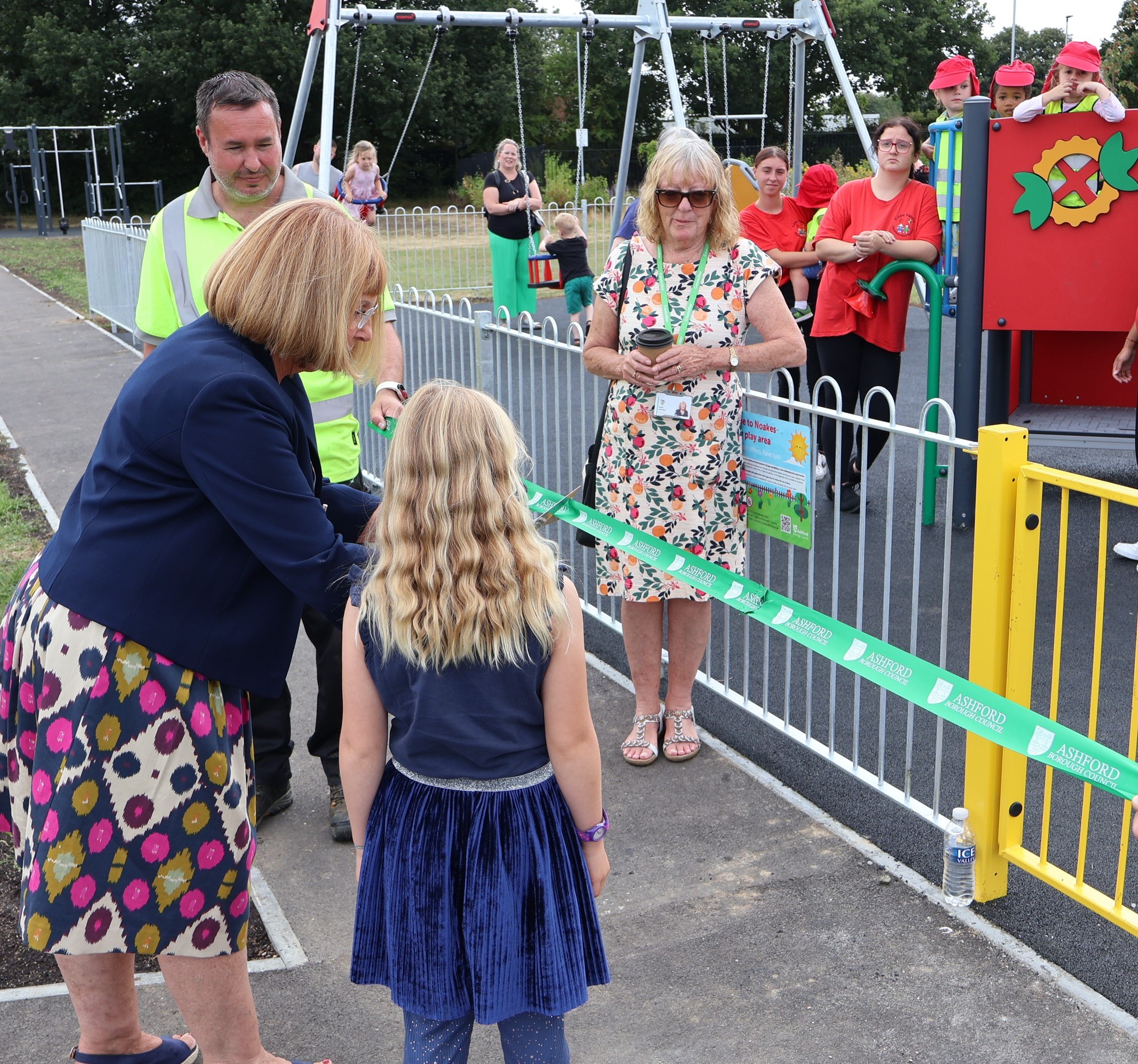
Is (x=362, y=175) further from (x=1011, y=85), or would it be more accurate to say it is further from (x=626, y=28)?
(x=1011, y=85)

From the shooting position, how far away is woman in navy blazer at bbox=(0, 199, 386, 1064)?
2.16 m

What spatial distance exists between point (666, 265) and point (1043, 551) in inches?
110

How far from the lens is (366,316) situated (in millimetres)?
2305

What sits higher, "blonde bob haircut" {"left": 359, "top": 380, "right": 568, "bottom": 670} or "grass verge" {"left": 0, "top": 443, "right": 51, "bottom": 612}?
"blonde bob haircut" {"left": 359, "top": 380, "right": 568, "bottom": 670}

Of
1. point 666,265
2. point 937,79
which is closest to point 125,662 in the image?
point 666,265

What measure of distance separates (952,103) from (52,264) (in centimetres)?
1997

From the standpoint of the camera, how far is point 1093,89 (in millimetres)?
6113

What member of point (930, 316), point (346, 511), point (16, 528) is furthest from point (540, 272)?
point (346, 511)

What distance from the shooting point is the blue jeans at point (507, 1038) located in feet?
7.17

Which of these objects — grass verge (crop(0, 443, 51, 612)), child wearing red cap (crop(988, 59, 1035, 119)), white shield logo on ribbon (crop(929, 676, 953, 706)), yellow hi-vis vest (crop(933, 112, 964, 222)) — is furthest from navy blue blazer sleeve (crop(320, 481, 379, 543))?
child wearing red cap (crop(988, 59, 1035, 119))

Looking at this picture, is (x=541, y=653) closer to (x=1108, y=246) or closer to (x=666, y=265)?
(x=666, y=265)

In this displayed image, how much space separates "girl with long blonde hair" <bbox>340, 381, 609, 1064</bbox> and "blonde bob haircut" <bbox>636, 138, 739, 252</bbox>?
1823 mm

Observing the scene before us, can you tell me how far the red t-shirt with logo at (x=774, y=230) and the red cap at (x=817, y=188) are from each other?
1.24ft

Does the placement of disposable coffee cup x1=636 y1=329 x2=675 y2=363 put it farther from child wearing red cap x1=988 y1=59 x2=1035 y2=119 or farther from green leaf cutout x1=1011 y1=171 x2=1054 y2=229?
child wearing red cap x1=988 y1=59 x2=1035 y2=119
